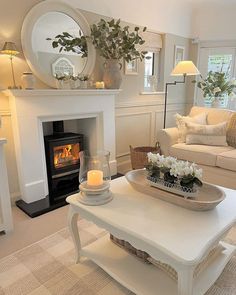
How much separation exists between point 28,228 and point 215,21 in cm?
459

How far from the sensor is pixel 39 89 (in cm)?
251

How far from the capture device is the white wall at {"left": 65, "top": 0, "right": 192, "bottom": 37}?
119 inches

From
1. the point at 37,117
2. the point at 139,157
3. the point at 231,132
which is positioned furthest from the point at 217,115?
the point at 37,117

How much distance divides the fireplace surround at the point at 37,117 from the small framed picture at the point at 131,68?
2.40 feet

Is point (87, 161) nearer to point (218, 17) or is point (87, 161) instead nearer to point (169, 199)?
point (169, 199)

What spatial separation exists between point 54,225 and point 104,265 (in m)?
0.85

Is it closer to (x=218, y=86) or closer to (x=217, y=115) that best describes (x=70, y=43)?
(x=217, y=115)

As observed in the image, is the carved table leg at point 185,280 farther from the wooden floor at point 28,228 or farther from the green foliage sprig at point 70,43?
the green foliage sprig at point 70,43

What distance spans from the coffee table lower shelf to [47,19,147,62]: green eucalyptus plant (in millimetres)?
2230

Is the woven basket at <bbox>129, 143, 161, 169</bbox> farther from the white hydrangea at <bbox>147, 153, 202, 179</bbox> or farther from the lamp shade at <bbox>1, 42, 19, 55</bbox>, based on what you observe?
the lamp shade at <bbox>1, 42, 19, 55</bbox>

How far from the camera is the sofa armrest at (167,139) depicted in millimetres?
3176

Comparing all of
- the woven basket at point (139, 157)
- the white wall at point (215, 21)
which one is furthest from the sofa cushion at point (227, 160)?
the white wall at point (215, 21)

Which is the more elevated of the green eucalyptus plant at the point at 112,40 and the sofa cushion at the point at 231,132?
the green eucalyptus plant at the point at 112,40

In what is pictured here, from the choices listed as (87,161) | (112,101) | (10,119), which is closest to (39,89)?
(10,119)
